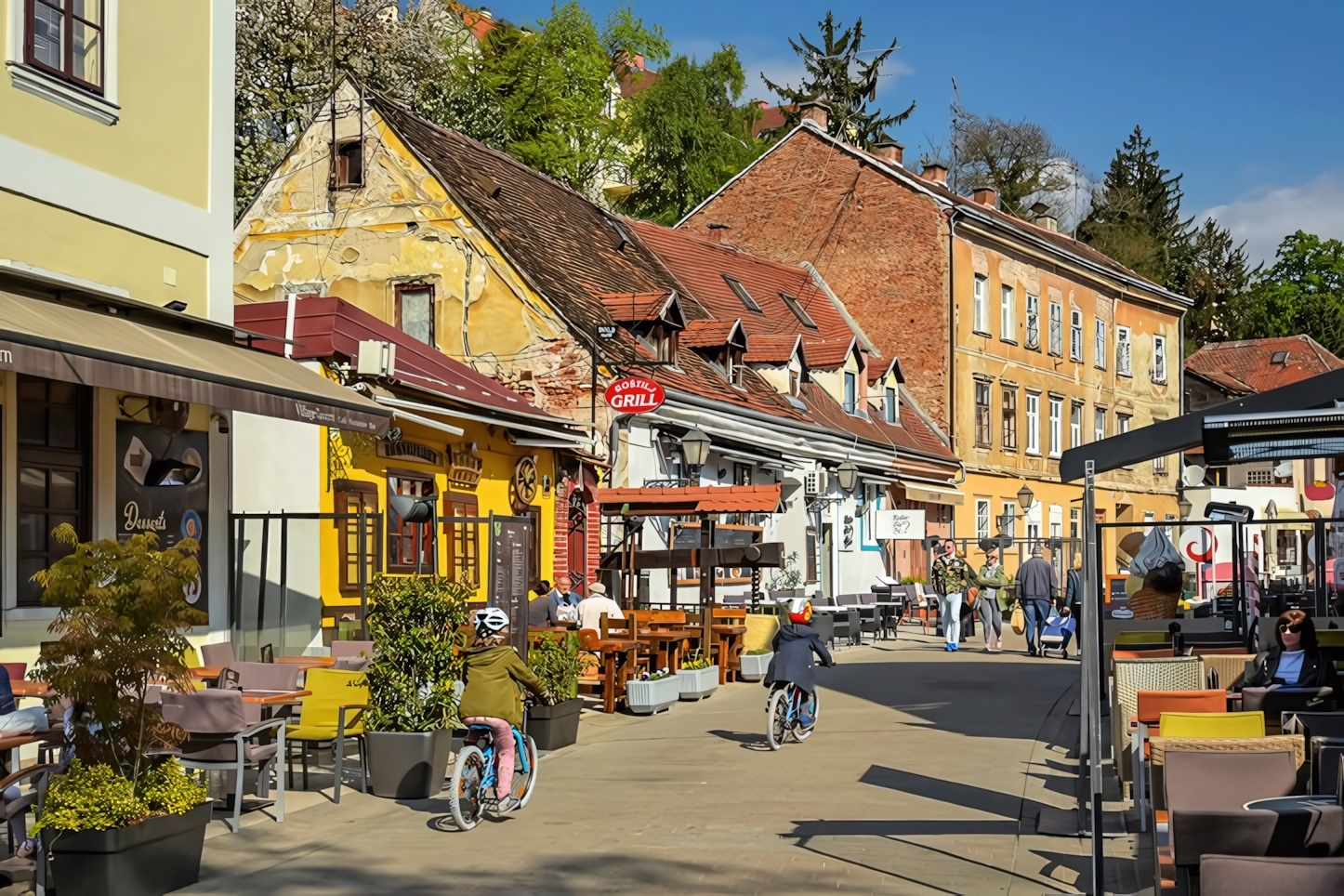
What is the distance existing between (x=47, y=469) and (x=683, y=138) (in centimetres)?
3752

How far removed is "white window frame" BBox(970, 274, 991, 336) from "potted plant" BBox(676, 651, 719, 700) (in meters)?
25.6

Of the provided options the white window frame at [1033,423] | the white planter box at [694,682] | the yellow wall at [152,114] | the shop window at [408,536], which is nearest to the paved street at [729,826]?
the white planter box at [694,682]

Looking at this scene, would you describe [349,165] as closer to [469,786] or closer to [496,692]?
[496,692]

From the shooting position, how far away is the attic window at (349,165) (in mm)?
27641

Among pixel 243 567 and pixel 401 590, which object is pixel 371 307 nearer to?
pixel 243 567

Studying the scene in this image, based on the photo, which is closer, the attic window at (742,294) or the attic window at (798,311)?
the attic window at (742,294)

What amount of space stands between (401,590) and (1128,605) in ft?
43.7

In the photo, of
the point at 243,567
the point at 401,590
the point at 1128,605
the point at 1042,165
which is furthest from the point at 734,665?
the point at 1042,165

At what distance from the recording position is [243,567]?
674 inches

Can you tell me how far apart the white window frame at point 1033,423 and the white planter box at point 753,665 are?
26.3 metres

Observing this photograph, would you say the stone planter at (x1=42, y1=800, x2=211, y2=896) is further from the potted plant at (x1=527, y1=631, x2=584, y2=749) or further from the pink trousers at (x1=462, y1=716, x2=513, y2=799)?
the potted plant at (x1=527, y1=631, x2=584, y2=749)

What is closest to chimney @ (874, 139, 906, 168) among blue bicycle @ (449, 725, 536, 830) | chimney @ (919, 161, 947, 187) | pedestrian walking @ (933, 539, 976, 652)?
chimney @ (919, 161, 947, 187)

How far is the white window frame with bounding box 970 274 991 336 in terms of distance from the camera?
1734 inches

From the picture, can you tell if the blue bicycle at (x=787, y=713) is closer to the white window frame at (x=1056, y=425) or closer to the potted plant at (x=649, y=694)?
the potted plant at (x=649, y=694)
